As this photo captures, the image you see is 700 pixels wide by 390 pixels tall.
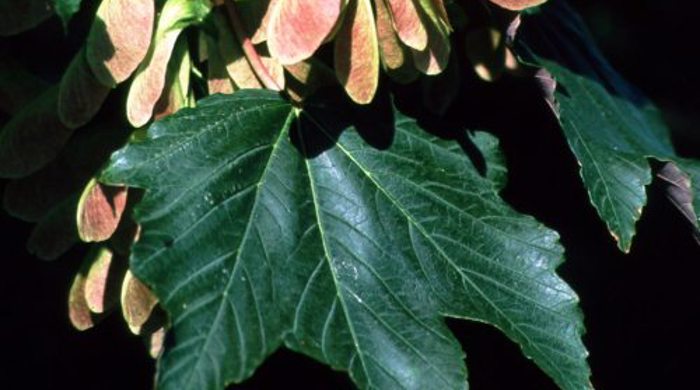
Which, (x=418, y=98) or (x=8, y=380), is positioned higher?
(x=418, y=98)

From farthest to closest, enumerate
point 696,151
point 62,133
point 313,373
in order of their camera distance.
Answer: point 696,151
point 313,373
point 62,133

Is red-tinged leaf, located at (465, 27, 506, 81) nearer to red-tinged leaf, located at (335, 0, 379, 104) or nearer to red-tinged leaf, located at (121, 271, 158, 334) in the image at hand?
red-tinged leaf, located at (335, 0, 379, 104)

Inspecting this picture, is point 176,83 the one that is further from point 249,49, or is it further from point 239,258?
point 239,258

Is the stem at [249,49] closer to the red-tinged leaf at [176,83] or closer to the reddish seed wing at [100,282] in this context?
the red-tinged leaf at [176,83]

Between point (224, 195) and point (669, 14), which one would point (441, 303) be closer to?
point (224, 195)

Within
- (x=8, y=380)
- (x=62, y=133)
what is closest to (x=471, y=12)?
(x=62, y=133)

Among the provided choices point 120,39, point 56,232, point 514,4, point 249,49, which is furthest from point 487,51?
point 56,232

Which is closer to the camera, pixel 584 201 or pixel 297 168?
pixel 297 168
